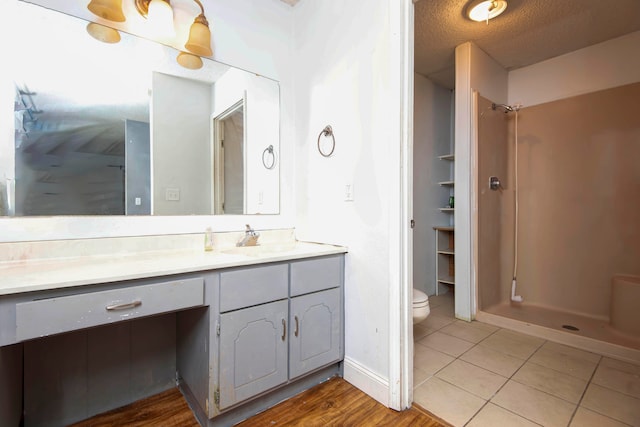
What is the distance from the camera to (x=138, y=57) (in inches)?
60.6

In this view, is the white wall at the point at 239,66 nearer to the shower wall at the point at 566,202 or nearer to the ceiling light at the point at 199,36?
the ceiling light at the point at 199,36

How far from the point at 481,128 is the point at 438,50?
834 millimetres

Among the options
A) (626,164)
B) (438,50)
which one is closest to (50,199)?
(438,50)

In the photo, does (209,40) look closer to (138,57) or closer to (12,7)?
(138,57)

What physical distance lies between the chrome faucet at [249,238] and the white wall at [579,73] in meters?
3.04

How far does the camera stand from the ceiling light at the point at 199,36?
160 cm

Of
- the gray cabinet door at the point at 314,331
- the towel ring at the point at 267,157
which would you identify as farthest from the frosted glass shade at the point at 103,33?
the gray cabinet door at the point at 314,331

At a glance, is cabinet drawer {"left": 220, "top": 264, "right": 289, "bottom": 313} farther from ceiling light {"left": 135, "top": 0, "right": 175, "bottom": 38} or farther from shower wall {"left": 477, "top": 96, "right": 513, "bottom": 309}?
shower wall {"left": 477, "top": 96, "right": 513, "bottom": 309}

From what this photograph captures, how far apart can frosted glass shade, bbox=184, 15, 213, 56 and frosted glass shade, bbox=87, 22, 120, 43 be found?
0.34m

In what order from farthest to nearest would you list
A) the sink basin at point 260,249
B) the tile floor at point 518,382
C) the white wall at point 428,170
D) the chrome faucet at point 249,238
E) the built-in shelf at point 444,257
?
1. the built-in shelf at point 444,257
2. the white wall at point 428,170
3. the chrome faucet at point 249,238
4. the sink basin at point 260,249
5. the tile floor at point 518,382

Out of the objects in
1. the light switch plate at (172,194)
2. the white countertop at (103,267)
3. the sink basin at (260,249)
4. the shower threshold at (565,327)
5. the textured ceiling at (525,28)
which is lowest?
the shower threshold at (565,327)

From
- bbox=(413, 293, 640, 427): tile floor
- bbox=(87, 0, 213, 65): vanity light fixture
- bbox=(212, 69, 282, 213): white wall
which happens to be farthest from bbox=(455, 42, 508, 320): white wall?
bbox=(87, 0, 213, 65): vanity light fixture

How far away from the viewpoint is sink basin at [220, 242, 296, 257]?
67.1 inches

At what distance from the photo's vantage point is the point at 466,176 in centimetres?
253
